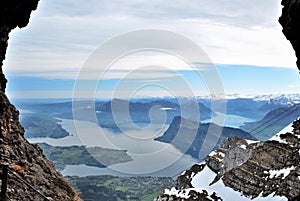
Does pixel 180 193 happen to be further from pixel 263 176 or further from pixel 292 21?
pixel 292 21

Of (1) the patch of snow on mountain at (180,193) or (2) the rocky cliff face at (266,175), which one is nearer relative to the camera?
(2) the rocky cliff face at (266,175)

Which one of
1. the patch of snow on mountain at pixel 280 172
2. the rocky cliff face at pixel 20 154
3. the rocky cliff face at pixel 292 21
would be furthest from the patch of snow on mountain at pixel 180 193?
the rocky cliff face at pixel 292 21

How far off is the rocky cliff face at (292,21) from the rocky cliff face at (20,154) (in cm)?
1271

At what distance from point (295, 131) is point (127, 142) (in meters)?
141

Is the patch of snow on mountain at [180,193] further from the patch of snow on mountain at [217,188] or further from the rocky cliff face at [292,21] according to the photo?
the rocky cliff face at [292,21]

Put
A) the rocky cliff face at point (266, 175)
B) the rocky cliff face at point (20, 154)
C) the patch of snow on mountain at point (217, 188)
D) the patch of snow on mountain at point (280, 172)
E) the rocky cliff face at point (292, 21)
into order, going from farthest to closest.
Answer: the patch of snow on mountain at point (217, 188)
the patch of snow on mountain at point (280, 172)
the rocky cliff face at point (266, 175)
the rocky cliff face at point (20, 154)
the rocky cliff face at point (292, 21)

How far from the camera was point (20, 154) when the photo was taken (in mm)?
19250

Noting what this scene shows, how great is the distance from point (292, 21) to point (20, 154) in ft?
47.1

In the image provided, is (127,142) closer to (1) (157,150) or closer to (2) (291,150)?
(1) (157,150)

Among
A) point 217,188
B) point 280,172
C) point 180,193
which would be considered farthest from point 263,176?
point 180,193

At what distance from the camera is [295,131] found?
177 feet

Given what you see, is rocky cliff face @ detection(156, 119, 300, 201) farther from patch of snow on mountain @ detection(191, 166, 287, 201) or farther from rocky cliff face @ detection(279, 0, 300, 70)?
rocky cliff face @ detection(279, 0, 300, 70)

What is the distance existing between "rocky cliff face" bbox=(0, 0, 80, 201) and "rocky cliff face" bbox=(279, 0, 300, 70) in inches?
501

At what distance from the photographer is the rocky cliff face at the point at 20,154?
17219 millimetres
